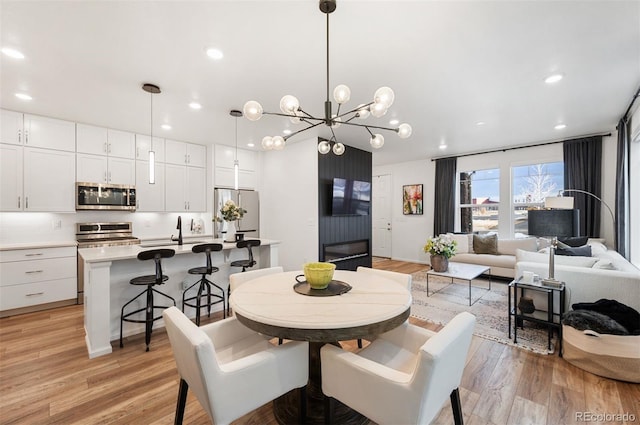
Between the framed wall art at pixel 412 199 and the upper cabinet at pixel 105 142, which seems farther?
the framed wall art at pixel 412 199

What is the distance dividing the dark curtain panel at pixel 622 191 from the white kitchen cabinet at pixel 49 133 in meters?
8.13

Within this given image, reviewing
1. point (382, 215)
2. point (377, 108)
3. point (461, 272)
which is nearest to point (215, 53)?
point (377, 108)

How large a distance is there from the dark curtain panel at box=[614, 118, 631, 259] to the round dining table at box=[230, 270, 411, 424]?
4.41 m

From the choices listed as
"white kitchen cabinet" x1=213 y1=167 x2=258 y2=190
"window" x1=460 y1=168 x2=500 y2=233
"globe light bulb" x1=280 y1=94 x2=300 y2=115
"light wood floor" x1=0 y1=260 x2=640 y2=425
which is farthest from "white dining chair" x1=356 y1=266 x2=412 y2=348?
"window" x1=460 y1=168 x2=500 y2=233

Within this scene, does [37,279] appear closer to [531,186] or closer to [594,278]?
[594,278]

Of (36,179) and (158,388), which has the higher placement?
(36,179)

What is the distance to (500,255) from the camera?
534 centimetres

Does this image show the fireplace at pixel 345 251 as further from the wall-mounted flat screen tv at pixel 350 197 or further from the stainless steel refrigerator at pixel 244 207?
the stainless steel refrigerator at pixel 244 207

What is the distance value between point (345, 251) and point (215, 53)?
4079 millimetres

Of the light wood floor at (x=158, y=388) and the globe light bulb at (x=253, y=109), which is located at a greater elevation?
the globe light bulb at (x=253, y=109)

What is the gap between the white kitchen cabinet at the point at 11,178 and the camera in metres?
3.70

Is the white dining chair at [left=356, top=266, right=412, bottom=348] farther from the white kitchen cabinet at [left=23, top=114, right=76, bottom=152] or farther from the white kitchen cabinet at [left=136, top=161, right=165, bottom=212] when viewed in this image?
the white kitchen cabinet at [left=23, top=114, right=76, bottom=152]

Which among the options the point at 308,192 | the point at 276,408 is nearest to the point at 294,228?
the point at 308,192

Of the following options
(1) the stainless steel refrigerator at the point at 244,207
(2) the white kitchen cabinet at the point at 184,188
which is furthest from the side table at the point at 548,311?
(2) the white kitchen cabinet at the point at 184,188
